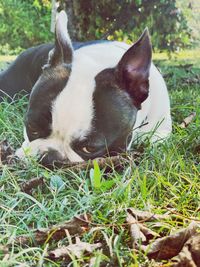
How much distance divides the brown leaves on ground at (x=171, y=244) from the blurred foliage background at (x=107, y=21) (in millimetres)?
2830

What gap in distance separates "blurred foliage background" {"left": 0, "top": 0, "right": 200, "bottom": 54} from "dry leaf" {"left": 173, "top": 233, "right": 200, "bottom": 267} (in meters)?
2.93

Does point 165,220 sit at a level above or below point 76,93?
below

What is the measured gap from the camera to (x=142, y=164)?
232 centimetres

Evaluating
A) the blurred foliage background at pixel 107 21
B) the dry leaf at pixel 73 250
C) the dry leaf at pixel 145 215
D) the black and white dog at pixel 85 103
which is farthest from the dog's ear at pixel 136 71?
the blurred foliage background at pixel 107 21

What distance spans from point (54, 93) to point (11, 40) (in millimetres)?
2765

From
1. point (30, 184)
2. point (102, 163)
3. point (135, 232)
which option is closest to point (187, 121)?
point (102, 163)

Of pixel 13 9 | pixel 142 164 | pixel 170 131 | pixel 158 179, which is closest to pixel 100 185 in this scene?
pixel 158 179

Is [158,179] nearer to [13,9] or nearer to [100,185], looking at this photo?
[100,185]

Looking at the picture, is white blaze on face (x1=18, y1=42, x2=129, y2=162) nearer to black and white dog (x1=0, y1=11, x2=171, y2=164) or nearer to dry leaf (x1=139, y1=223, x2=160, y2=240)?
black and white dog (x1=0, y1=11, x2=171, y2=164)

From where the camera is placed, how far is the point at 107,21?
14.6 ft

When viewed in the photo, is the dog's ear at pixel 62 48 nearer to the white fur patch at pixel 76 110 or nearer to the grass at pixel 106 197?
the white fur patch at pixel 76 110

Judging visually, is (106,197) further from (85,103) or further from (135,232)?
(85,103)

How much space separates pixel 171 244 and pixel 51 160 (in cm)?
80

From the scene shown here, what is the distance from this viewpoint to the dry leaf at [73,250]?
1.54 m
